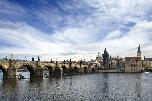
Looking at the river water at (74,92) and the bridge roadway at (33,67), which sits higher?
the bridge roadway at (33,67)

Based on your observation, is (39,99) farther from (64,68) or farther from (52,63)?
(64,68)

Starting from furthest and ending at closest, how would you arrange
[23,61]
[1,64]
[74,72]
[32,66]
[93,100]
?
[74,72]
[32,66]
[23,61]
[1,64]
[93,100]

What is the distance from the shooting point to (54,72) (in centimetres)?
14388

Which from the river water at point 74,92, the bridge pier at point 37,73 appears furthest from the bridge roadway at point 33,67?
the river water at point 74,92

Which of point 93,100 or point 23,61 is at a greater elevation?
point 23,61

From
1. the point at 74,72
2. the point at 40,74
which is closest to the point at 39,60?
the point at 40,74

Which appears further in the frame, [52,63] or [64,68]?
[64,68]

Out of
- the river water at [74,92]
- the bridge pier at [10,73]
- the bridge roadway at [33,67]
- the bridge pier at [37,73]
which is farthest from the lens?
the bridge pier at [37,73]

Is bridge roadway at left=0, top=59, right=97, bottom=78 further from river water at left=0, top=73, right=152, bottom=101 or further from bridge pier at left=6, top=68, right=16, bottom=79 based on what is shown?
river water at left=0, top=73, right=152, bottom=101

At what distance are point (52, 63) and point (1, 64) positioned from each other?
4372 centimetres

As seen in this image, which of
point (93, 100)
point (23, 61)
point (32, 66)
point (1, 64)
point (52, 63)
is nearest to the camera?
point (93, 100)

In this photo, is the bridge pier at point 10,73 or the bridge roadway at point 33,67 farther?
the bridge roadway at point 33,67

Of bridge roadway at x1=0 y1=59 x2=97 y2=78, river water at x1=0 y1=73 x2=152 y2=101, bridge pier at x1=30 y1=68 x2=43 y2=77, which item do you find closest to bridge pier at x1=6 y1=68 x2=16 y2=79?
bridge roadway at x1=0 y1=59 x2=97 y2=78

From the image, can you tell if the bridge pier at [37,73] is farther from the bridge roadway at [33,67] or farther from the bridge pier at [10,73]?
the bridge pier at [10,73]
